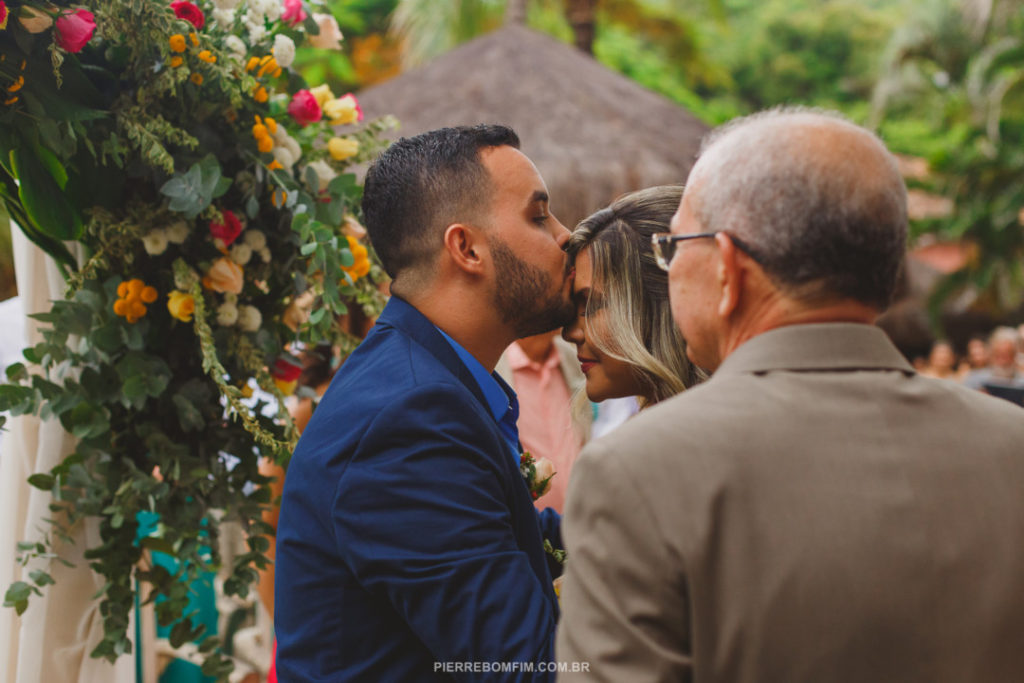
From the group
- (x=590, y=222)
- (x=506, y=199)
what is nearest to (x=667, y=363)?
(x=590, y=222)

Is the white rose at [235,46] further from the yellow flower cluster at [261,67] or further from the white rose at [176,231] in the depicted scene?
the white rose at [176,231]

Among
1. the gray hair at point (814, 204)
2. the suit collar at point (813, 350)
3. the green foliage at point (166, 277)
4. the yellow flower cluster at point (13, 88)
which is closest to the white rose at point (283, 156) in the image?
the green foliage at point (166, 277)

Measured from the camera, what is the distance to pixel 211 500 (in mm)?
2488

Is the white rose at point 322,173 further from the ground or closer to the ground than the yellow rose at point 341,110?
closer to the ground

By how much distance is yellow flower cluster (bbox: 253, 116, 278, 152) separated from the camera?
232 cm

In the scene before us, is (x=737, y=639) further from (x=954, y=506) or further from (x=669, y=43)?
(x=669, y=43)

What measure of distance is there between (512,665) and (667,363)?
42.9 inches

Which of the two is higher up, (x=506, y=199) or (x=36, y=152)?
(x=36, y=152)

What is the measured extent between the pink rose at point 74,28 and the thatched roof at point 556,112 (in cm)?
576

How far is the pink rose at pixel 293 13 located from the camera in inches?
97.1

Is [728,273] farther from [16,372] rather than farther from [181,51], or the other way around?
[16,372]

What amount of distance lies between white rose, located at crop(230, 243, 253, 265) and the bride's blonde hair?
0.86 meters

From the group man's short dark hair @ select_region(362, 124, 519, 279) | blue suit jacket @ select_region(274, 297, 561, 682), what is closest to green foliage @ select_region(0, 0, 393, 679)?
man's short dark hair @ select_region(362, 124, 519, 279)

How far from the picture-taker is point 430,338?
1.82 m
